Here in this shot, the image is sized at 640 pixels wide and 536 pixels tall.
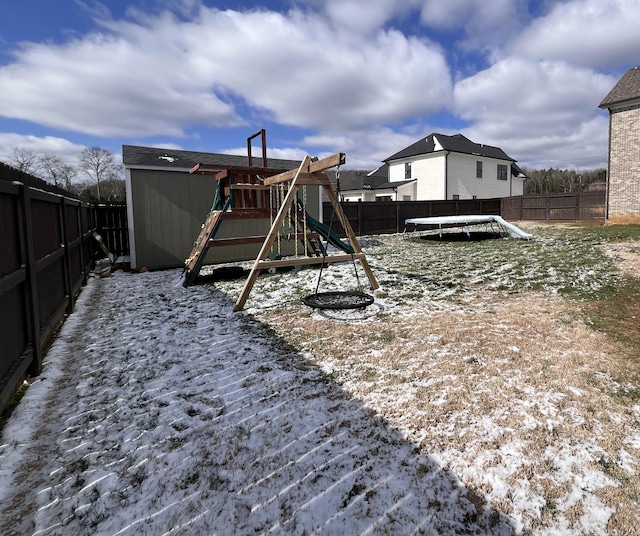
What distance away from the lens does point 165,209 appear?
27.5 feet

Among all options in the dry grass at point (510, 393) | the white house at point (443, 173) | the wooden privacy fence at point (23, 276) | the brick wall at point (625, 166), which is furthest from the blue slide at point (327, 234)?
the white house at point (443, 173)

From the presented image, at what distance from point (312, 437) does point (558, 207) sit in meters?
20.8

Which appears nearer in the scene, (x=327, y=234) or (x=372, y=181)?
(x=327, y=234)

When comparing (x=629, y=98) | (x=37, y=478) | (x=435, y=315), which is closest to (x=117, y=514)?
(x=37, y=478)

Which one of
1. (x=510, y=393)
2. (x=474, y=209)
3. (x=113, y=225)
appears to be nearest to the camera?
(x=510, y=393)

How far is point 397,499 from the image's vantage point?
5.49 feet

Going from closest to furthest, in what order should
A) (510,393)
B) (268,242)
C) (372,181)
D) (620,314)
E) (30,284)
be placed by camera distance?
(510,393), (30,284), (620,314), (268,242), (372,181)

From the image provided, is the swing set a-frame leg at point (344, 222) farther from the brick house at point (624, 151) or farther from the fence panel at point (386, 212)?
the brick house at point (624, 151)

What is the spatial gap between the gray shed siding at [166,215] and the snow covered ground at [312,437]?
4.89 meters

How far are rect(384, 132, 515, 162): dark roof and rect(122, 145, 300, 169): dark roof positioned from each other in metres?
17.8

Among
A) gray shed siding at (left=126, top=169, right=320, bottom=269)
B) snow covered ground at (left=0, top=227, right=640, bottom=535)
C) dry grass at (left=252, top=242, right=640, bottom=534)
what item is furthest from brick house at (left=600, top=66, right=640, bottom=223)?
gray shed siding at (left=126, top=169, right=320, bottom=269)

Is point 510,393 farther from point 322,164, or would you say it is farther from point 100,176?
point 100,176

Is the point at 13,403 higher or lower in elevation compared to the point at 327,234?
lower

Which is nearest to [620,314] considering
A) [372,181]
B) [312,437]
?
[312,437]
